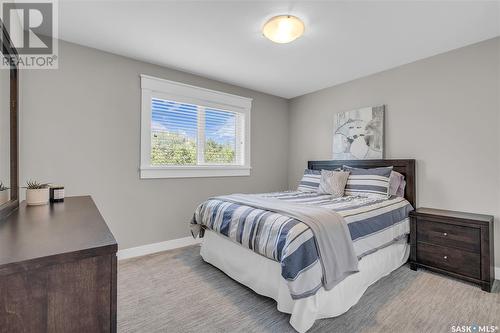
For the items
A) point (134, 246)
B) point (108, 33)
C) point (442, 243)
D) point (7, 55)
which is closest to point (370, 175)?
point (442, 243)

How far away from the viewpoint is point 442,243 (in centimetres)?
248

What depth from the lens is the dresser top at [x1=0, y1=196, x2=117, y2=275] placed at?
0.67 metres

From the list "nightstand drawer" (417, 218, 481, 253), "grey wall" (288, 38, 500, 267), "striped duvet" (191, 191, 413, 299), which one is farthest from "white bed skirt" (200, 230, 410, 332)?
"grey wall" (288, 38, 500, 267)

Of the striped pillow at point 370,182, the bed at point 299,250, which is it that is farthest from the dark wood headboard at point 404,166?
the striped pillow at point 370,182

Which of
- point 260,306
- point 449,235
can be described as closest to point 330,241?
point 260,306

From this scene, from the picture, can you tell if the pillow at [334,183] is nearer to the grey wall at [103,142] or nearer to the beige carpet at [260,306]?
the beige carpet at [260,306]

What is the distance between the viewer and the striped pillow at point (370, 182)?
293 cm

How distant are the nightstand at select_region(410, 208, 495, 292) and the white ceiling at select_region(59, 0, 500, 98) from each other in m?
1.82

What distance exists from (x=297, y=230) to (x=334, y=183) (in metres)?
1.71

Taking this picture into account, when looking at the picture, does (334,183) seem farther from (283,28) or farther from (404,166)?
(283,28)

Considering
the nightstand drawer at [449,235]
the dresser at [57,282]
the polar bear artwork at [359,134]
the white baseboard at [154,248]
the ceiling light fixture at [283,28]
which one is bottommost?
the white baseboard at [154,248]

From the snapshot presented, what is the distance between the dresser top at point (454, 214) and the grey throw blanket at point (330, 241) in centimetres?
132

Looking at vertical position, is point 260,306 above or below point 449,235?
below

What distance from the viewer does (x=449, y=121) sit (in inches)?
109
